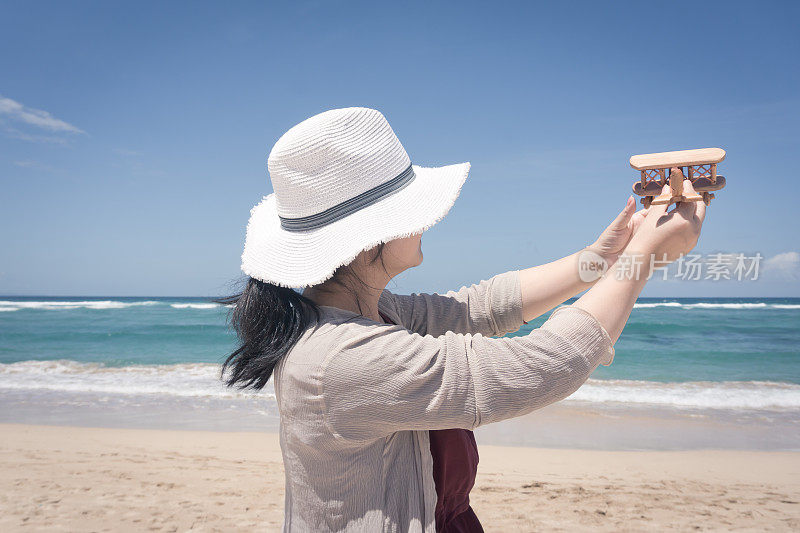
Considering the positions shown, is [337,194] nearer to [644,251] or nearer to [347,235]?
[347,235]

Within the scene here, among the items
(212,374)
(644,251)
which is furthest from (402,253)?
(212,374)

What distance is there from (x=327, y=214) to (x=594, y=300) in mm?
504

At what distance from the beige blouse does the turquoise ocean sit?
2.61 ft

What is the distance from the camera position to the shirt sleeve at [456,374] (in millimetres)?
828

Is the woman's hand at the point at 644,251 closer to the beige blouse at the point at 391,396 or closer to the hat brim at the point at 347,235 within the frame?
the beige blouse at the point at 391,396

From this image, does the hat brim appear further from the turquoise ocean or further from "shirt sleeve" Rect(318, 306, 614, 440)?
the turquoise ocean

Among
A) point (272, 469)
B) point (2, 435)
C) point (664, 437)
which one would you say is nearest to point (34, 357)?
point (2, 435)

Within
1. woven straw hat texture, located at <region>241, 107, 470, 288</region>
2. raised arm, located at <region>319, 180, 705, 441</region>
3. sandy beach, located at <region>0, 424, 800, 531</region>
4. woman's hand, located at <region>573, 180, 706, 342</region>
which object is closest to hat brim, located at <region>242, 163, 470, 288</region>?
woven straw hat texture, located at <region>241, 107, 470, 288</region>

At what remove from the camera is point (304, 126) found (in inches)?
40.1

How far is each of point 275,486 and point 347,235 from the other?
162 inches

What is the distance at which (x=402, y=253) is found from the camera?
1.06 m

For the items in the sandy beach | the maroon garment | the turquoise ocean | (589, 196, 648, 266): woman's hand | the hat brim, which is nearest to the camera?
the hat brim

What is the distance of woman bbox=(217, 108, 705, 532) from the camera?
839mm

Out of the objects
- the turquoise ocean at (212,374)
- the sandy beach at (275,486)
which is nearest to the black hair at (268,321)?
the turquoise ocean at (212,374)
